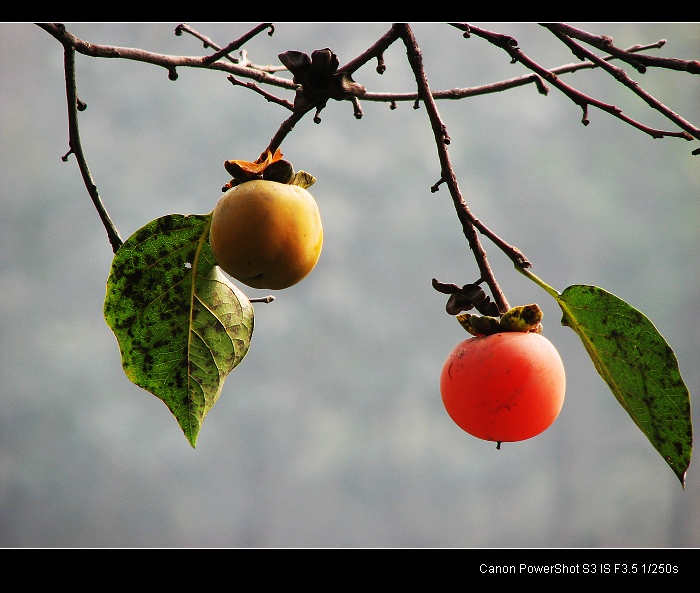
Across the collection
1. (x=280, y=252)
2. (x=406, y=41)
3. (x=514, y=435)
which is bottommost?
(x=514, y=435)

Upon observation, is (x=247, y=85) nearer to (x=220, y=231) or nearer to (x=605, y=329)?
(x=220, y=231)

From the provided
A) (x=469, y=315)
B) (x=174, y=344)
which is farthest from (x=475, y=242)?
(x=174, y=344)

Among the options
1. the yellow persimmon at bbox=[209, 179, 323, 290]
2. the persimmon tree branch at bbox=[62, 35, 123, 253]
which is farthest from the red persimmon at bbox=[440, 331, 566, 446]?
the persimmon tree branch at bbox=[62, 35, 123, 253]

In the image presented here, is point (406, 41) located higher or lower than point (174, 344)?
higher

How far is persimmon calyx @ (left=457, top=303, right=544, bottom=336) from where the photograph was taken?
568 millimetres

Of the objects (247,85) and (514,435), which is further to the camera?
(247,85)

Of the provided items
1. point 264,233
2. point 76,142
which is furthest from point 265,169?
point 76,142

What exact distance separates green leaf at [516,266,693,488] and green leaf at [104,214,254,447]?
0.24 metres

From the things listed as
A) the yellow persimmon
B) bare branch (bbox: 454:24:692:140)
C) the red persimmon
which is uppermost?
bare branch (bbox: 454:24:692:140)

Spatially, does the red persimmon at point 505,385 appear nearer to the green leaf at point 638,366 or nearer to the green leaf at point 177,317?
the green leaf at point 638,366

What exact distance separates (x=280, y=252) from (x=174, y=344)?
135mm

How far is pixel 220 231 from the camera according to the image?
533 millimetres

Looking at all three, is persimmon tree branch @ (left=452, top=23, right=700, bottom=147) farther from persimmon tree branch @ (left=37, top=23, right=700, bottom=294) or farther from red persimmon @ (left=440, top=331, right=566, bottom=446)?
red persimmon @ (left=440, top=331, right=566, bottom=446)

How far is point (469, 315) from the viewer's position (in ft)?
1.89
